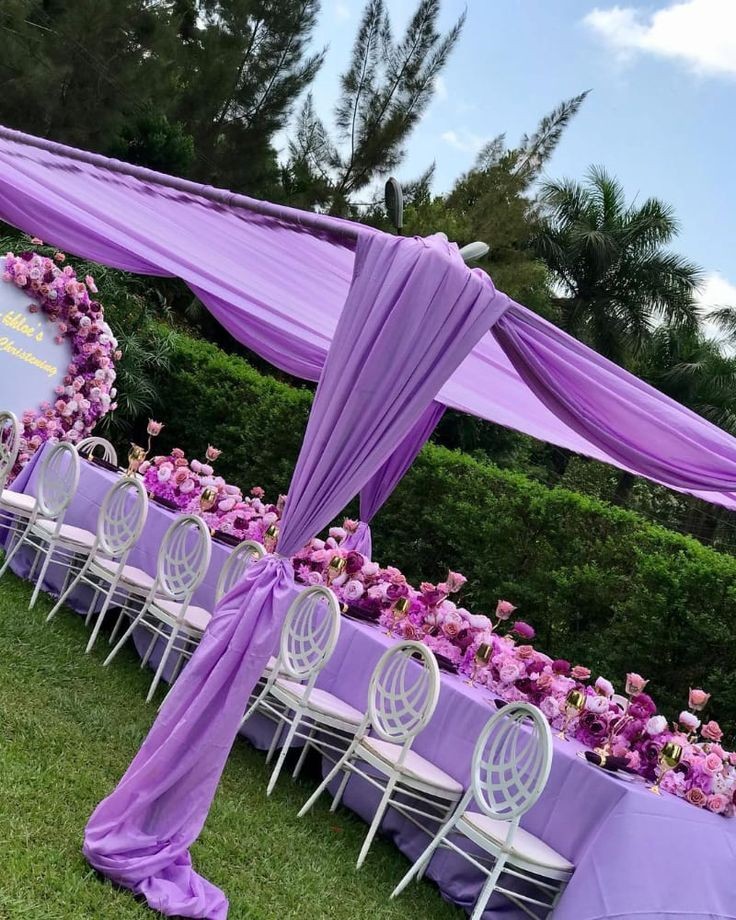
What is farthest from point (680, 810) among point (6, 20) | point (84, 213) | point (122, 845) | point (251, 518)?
point (6, 20)

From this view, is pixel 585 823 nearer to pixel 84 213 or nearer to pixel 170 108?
pixel 84 213

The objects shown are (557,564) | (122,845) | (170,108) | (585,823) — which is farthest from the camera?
(170,108)

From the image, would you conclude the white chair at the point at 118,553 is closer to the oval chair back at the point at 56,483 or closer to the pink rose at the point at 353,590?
the oval chair back at the point at 56,483

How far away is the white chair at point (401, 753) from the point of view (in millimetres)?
3592

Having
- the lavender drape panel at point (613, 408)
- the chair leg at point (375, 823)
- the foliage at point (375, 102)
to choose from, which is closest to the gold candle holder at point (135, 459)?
the chair leg at point (375, 823)

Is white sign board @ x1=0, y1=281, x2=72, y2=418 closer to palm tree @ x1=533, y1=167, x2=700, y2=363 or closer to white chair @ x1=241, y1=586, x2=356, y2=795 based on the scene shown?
white chair @ x1=241, y1=586, x2=356, y2=795

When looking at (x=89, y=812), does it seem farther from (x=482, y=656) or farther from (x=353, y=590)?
(x=353, y=590)

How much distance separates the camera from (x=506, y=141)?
Answer: 1681 cm

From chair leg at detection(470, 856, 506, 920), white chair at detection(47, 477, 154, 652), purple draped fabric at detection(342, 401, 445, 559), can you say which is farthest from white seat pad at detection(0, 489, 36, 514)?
chair leg at detection(470, 856, 506, 920)

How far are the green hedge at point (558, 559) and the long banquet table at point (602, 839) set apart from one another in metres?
2.70

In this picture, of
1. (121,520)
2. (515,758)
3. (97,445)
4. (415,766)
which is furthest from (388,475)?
(515,758)

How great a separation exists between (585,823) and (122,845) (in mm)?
1533

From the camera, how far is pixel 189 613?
4762mm

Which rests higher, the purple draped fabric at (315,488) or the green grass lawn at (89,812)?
the purple draped fabric at (315,488)
